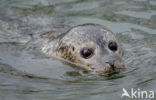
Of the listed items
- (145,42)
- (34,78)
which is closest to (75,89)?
(34,78)

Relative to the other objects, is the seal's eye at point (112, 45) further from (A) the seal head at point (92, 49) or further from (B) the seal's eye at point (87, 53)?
(B) the seal's eye at point (87, 53)

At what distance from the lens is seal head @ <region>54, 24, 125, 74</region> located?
600 cm

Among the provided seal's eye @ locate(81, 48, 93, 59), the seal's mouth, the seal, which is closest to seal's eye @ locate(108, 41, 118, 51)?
the seal

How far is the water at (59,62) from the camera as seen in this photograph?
5496 mm

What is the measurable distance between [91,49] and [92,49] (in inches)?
0.8

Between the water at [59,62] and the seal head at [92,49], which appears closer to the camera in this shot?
the water at [59,62]

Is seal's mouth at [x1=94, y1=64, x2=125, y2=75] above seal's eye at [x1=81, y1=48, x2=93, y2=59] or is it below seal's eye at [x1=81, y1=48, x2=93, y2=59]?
below

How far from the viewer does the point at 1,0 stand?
9.85m

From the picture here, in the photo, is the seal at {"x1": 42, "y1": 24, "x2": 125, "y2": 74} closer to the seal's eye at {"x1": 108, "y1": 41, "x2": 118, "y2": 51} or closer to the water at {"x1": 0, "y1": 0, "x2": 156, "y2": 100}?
the seal's eye at {"x1": 108, "y1": 41, "x2": 118, "y2": 51}

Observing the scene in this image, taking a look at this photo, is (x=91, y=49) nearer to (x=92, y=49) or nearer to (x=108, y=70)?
(x=92, y=49)

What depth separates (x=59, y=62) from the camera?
673 centimetres

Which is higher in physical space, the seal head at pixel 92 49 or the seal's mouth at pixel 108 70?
the seal head at pixel 92 49

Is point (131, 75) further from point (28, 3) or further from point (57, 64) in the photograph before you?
point (28, 3)

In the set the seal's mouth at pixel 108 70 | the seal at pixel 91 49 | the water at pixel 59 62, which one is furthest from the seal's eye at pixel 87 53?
the seal's mouth at pixel 108 70
